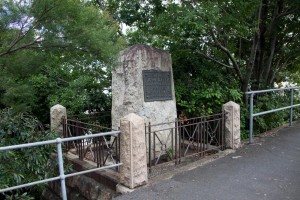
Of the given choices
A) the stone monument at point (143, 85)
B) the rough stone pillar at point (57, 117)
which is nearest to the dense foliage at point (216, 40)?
the stone monument at point (143, 85)

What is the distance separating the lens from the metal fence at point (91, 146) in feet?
13.4

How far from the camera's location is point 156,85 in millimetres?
5242

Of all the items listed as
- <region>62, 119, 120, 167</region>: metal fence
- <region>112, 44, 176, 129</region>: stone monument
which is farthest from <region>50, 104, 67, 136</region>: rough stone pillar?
<region>112, 44, 176, 129</region>: stone monument

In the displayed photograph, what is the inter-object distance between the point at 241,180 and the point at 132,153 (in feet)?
5.09

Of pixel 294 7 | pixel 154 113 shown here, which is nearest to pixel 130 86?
pixel 154 113

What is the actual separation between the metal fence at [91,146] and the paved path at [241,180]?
2.55 feet

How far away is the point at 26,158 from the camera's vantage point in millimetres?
4051

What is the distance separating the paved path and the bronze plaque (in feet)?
5.07

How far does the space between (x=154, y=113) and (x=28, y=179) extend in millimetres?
2325

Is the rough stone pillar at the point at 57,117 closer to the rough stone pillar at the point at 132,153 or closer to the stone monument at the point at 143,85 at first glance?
the stone monument at the point at 143,85

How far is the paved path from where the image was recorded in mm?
3432

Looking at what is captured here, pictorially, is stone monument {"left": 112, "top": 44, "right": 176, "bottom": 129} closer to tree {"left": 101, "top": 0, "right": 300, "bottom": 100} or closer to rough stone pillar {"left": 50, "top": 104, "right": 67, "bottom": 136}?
tree {"left": 101, "top": 0, "right": 300, "bottom": 100}

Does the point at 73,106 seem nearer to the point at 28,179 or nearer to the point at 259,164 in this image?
the point at 28,179

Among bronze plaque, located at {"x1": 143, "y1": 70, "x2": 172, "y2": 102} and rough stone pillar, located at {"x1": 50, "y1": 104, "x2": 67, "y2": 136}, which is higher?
bronze plaque, located at {"x1": 143, "y1": 70, "x2": 172, "y2": 102}
